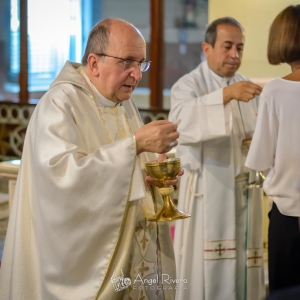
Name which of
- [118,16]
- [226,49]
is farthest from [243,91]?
[118,16]

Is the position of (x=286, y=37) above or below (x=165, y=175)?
above

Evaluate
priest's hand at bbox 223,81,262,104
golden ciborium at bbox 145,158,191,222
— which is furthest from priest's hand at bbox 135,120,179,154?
priest's hand at bbox 223,81,262,104

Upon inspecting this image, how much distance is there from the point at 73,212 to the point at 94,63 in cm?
73

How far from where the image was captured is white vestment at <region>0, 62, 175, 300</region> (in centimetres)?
259

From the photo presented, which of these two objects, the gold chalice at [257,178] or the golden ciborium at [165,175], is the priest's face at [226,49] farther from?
the golden ciborium at [165,175]

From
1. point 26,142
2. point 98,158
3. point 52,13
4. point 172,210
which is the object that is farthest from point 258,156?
point 52,13

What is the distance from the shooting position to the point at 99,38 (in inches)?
112

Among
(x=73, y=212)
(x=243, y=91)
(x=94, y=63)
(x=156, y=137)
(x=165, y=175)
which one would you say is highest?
(x=94, y=63)

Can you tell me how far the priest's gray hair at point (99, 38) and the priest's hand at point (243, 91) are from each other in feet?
3.83

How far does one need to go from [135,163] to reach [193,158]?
5.13ft

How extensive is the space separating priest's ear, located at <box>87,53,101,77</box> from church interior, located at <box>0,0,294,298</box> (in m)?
3.86

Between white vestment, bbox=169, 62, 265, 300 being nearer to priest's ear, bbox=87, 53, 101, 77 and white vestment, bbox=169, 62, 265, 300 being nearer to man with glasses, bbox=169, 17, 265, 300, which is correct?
man with glasses, bbox=169, 17, 265, 300

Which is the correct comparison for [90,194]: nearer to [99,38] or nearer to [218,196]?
[99,38]

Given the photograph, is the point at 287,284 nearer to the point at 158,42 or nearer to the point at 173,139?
the point at 173,139
